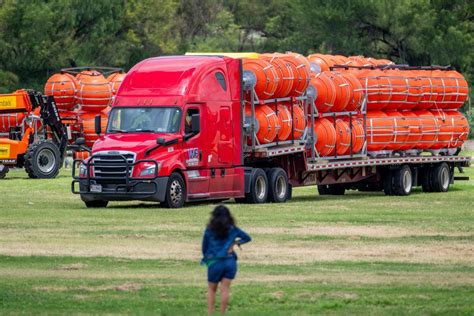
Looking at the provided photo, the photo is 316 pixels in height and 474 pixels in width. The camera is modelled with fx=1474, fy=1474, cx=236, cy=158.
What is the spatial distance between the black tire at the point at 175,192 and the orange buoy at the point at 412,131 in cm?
997

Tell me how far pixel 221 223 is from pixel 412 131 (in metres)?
26.7

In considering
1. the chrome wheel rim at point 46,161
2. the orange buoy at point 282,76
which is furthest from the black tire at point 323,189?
the chrome wheel rim at point 46,161

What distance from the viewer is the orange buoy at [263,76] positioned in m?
34.8

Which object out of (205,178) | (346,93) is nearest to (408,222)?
(205,178)

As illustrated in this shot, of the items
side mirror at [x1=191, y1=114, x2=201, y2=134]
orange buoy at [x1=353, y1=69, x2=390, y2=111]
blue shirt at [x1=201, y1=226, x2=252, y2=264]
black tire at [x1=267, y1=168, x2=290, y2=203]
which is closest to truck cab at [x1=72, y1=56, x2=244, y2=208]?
side mirror at [x1=191, y1=114, x2=201, y2=134]

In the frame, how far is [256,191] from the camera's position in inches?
1377

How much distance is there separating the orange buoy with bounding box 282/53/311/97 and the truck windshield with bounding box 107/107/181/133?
4.27m

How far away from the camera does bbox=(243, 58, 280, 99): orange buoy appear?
3484 centimetres

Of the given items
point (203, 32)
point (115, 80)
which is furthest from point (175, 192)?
point (203, 32)

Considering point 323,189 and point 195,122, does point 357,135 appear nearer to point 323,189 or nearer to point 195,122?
point 323,189

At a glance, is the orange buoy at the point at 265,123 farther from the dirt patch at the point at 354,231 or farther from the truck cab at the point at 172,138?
the dirt patch at the point at 354,231

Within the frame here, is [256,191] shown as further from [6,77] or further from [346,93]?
[6,77]

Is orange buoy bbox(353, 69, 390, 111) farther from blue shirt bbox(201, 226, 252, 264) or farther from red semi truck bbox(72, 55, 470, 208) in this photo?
blue shirt bbox(201, 226, 252, 264)

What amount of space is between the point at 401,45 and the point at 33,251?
72.0 m
